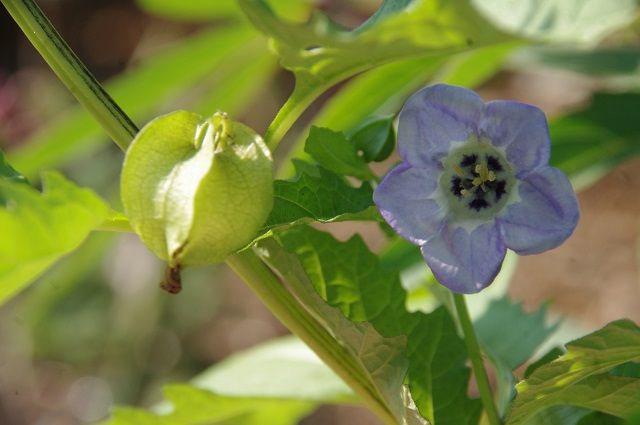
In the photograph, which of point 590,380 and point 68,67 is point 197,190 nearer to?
point 68,67

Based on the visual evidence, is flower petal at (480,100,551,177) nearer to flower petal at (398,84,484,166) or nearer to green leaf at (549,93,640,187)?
flower petal at (398,84,484,166)

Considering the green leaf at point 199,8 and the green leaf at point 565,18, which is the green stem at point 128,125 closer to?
the green leaf at point 565,18

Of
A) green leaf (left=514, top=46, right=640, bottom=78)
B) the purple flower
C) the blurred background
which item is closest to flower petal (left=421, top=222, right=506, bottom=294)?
Result: the purple flower

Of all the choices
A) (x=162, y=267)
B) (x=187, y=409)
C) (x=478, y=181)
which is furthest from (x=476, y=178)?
(x=162, y=267)

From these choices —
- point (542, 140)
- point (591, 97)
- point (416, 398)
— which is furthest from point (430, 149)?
point (591, 97)

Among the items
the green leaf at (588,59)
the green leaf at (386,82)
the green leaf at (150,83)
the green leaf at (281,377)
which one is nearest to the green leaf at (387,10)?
the green leaf at (281,377)
